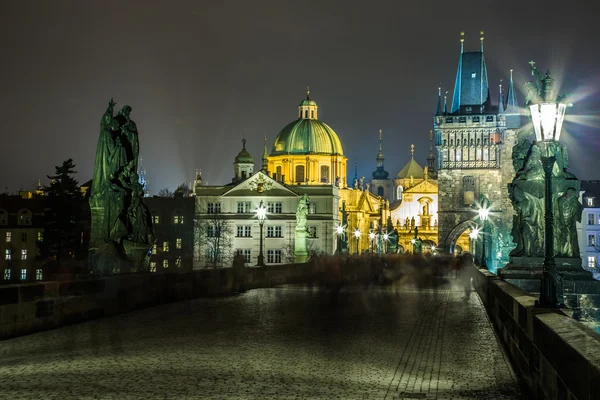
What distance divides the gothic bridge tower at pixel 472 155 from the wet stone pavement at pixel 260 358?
93.0 meters

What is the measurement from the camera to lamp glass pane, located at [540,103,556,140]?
1268 cm

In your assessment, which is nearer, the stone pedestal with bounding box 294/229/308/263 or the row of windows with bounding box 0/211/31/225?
the stone pedestal with bounding box 294/229/308/263

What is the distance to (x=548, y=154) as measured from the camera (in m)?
12.4

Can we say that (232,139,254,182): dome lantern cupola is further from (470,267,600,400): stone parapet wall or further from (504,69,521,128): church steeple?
(470,267,600,400): stone parapet wall

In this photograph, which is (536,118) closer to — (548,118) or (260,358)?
(548,118)

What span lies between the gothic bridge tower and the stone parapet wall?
323 feet

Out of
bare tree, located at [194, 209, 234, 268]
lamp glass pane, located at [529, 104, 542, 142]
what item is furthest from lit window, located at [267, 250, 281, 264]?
lamp glass pane, located at [529, 104, 542, 142]

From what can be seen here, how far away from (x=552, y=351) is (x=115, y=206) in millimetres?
13773

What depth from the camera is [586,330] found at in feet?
23.5

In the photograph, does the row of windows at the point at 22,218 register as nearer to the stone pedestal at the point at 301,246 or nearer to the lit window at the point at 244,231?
the lit window at the point at 244,231

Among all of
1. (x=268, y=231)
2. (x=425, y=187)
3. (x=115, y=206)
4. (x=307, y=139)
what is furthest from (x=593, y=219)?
(x=115, y=206)

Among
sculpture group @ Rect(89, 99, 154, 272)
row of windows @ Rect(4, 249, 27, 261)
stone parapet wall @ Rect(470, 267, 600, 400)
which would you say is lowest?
stone parapet wall @ Rect(470, 267, 600, 400)

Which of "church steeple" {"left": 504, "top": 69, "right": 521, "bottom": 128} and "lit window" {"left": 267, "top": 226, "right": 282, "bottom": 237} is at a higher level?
"church steeple" {"left": 504, "top": 69, "right": 521, "bottom": 128}

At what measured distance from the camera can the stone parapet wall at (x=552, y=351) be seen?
5.88 m
